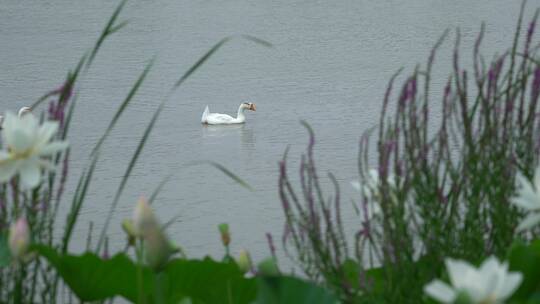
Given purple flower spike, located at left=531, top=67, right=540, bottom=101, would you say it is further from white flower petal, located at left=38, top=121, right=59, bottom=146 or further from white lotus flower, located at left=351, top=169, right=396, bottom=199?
white flower petal, located at left=38, top=121, right=59, bottom=146

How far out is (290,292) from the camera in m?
1.29

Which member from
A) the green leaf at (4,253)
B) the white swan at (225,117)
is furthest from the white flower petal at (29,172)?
the white swan at (225,117)

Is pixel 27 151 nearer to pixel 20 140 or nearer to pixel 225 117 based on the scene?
pixel 20 140

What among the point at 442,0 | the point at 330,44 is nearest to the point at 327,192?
the point at 330,44

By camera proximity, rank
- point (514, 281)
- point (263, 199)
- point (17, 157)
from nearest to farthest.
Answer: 1. point (514, 281)
2. point (17, 157)
3. point (263, 199)

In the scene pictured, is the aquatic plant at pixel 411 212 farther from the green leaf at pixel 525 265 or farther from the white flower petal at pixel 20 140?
the white flower petal at pixel 20 140

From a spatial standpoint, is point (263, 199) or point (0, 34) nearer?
point (263, 199)

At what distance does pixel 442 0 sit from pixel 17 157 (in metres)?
10.1

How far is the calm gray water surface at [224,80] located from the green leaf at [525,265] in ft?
5.62

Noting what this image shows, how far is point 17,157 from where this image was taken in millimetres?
1271

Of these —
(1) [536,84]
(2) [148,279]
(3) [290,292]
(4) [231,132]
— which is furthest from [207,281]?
(4) [231,132]

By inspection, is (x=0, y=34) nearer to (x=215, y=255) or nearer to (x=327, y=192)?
(x=327, y=192)

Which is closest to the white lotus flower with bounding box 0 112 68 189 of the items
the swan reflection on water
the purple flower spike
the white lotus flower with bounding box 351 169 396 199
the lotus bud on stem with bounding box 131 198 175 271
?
the lotus bud on stem with bounding box 131 198 175 271

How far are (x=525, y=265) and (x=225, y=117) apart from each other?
4.32m
